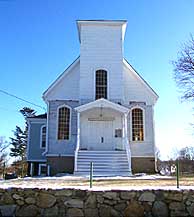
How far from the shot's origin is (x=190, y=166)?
35.8m

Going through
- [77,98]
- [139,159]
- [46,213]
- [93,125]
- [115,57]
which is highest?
[115,57]

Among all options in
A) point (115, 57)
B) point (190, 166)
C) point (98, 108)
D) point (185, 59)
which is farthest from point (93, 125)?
point (190, 166)

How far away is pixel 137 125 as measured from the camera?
20984 millimetres

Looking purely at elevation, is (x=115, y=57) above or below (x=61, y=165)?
above

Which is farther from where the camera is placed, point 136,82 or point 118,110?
point 136,82

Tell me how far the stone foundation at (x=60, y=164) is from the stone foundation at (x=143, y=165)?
4.01m

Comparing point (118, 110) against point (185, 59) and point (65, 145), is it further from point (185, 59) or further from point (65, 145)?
point (185, 59)

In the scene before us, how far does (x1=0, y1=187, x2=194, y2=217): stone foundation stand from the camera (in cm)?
743

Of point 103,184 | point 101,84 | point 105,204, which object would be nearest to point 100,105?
point 101,84

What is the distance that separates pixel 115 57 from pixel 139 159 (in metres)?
6.99

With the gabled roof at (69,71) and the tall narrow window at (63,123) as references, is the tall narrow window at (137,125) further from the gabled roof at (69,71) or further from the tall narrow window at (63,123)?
the tall narrow window at (63,123)

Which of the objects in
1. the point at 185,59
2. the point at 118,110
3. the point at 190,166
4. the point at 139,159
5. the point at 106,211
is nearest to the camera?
the point at 106,211

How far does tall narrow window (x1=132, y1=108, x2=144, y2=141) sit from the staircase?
8.02ft

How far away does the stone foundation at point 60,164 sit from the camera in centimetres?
1995
